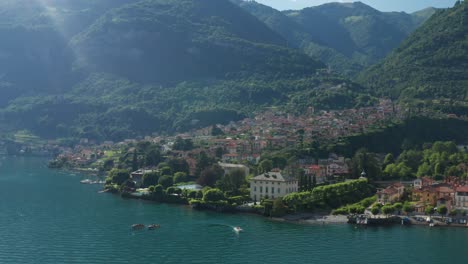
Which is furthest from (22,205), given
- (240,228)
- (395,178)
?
(395,178)

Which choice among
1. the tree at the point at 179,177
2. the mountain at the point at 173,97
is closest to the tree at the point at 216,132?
the mountain at the point at 173,97

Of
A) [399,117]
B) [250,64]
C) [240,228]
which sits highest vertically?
[250,64]

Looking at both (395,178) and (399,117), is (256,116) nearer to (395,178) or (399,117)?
(399,117)

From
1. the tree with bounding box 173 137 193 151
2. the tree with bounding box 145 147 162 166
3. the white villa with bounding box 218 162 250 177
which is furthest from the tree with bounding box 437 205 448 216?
the tree with bounding box 173 137 193 151

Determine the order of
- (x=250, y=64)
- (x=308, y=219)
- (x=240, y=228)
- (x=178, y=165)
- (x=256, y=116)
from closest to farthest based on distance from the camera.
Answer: (x=240, y=228) < (x=308, y=219) < (x=178, y=165) < (x=256, y=116) < (x=250, y=64)

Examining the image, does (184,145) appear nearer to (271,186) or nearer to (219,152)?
(219,152)

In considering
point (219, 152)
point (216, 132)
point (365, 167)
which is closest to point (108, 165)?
point (216, 132)

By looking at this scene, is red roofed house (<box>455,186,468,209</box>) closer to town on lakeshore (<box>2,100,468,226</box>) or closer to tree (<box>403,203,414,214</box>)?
town on lakeshore (<box>2,100,468,226</box>)
